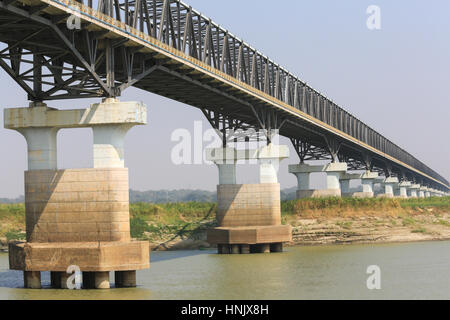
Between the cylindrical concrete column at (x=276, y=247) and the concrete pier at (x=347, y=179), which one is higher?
the concrete pier at (x=347, y=179)

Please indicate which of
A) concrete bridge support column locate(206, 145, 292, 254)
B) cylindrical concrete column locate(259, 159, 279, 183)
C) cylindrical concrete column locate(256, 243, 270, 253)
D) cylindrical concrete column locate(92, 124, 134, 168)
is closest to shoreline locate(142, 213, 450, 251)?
concrete bridge support column locate(206, 145, 292, 254)

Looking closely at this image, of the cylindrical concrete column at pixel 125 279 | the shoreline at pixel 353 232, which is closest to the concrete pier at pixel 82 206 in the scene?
the cylindrical concrete column at pixel 125 279

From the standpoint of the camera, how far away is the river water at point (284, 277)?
3591cm

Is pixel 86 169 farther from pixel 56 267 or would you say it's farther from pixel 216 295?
pixel 216 295

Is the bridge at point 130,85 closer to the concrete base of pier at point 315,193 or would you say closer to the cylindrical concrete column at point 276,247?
the cylindrical concrete column at point 276,247

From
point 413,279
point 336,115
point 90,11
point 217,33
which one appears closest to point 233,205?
point 217,33

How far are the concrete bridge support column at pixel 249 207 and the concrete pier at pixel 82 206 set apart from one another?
2750cm

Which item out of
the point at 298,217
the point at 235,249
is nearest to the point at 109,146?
the point at 235,249

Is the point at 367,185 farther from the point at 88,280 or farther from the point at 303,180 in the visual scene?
the point at 88,280

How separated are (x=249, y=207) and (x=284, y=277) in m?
22.5

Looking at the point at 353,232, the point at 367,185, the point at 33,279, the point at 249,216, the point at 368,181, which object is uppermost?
the point at 368,181

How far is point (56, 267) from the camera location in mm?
36750

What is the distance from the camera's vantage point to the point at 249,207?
218ft
